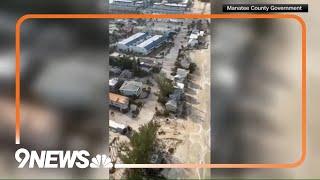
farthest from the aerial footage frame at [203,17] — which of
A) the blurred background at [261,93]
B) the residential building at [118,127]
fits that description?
the residential building at [118,127]

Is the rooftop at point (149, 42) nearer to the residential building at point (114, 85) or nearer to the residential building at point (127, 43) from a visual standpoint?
the residential building at point (127, 43)

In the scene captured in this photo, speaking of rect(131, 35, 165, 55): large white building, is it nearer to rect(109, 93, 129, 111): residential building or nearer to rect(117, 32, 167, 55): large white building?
rect(117, 32, 167, 55): large white building

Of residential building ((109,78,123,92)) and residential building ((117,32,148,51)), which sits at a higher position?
residential building ((117,32,148,51))

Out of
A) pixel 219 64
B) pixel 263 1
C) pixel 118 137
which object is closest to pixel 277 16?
pixel 263 1

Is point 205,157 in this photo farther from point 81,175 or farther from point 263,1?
point 263,1

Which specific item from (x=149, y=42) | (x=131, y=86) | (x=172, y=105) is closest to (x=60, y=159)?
(x=131, y=86)

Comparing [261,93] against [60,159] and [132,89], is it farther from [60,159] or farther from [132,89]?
[60,159]

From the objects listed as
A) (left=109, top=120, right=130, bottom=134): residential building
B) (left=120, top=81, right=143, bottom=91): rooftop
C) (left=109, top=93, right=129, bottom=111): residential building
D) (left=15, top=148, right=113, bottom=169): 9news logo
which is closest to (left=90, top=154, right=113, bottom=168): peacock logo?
(left=15, top=148, right=113, bottom=169): 9news logo
